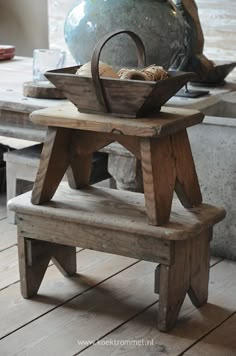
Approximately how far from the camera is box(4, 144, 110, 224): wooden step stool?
89.6 inches

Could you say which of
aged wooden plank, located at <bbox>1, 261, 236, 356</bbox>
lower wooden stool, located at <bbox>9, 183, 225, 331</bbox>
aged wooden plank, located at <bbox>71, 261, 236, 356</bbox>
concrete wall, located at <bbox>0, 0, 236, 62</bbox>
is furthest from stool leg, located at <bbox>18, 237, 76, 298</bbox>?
concrete wall, located at <bbox>0, 0, 236, 62</bbox>

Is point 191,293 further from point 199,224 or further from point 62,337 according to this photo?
point 62,337

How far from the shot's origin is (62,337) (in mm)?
1611

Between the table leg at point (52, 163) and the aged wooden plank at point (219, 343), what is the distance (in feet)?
1.62

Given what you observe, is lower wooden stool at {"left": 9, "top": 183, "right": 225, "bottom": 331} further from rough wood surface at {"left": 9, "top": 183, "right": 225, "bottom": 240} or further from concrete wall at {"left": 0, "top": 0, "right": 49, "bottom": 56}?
concrete wall at {"left": 0, "top": 0, "right": 49, "bottom": 56}

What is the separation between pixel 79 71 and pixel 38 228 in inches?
15.2

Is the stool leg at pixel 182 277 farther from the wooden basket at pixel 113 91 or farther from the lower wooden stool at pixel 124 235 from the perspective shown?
the wooden basket at pixel 113 91

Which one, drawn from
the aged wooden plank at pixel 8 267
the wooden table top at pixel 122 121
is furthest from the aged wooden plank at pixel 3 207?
the wooden table top at pixel 122 121

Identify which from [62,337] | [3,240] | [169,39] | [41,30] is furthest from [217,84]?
[41,30]

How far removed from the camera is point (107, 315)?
67.7 inches

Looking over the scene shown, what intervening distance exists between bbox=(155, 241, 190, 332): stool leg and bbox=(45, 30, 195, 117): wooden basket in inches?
12.5

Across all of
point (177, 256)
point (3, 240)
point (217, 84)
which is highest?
point (217, 84)

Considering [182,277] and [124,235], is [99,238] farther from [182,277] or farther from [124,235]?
[182,277]

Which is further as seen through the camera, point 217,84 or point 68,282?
point 217,84
